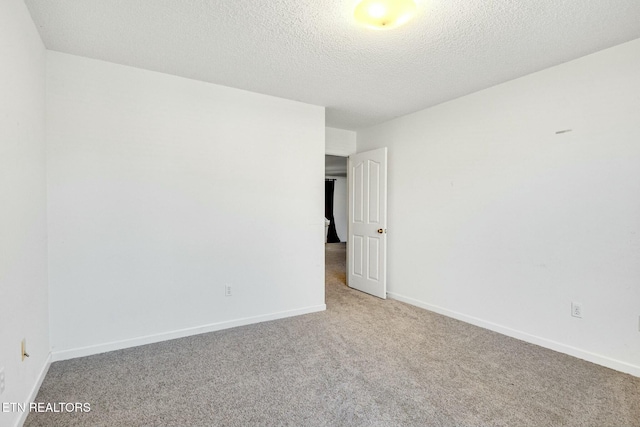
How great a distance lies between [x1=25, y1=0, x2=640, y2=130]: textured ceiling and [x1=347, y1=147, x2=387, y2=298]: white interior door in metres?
1.34

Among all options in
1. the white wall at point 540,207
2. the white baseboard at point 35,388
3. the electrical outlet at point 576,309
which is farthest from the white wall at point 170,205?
the electrical outlet at point 576,309

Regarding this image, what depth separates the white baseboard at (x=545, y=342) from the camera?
2.21 m

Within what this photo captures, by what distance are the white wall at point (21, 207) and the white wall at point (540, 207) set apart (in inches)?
137

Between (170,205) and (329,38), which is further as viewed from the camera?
(170,205)

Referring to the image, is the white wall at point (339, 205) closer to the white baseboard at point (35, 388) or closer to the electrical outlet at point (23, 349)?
the white baseboard at point (35, 388)

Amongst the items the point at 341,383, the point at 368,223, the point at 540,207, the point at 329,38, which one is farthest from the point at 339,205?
Result: the point at 341,383

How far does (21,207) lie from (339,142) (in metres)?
3.57

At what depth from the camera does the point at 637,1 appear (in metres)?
1.75

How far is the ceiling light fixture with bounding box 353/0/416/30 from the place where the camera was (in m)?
1.68

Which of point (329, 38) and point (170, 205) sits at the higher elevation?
point (329, 38)

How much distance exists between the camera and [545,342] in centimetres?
259

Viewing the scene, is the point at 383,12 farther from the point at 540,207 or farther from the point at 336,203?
the point at 336,203

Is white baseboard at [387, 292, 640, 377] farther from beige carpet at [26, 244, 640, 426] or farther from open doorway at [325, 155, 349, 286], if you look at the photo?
open doorway at [325, 155, 349, 286]


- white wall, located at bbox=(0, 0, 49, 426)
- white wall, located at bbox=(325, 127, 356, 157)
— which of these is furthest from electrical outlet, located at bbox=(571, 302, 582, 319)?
white wall, located at bbox=(0, 0, 49, 426)
